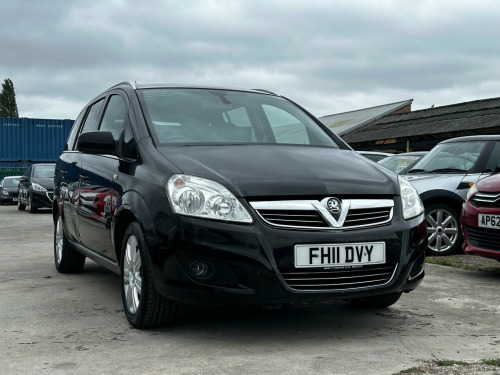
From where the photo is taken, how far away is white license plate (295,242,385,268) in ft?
12.4

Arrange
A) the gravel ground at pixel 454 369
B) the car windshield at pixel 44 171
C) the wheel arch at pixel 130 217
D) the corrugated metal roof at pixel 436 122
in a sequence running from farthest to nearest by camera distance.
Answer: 1. the corrugated metal roof at pixel 436 122
2. the car windshield at pixel 44 171
3. the wheel arch at pixel 130 217
4. the gravel ground at pixel 454 369

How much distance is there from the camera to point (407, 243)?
406cm

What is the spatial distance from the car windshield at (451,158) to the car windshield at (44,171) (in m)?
13.9

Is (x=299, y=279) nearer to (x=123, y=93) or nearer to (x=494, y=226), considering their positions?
(x=123, y=93)

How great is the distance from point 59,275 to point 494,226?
3.95 meters

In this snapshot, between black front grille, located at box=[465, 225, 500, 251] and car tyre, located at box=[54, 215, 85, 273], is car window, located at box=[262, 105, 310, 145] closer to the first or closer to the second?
black front grille, located at box=[465, 225, 500, 251]

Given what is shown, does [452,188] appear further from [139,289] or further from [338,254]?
[139,289]

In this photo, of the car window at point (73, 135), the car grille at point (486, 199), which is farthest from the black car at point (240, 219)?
the car window at point (73, 135)

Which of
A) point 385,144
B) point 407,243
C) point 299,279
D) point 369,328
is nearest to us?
point 299,279

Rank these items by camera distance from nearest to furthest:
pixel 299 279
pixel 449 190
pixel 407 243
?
pixel 299 279 → pixel 407 243 → pixel 449 190

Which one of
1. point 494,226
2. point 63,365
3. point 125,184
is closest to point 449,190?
point 494,226

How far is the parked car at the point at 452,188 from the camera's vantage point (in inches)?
319

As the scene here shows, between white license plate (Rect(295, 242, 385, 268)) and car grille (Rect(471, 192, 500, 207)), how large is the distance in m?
2.60

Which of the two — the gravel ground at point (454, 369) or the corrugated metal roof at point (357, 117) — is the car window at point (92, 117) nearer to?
the gravel ground at point (454, 369)
